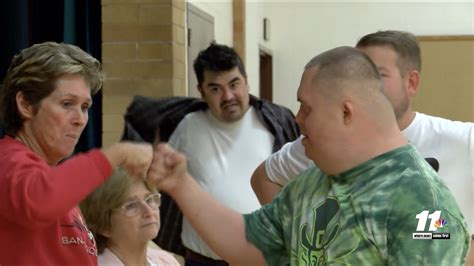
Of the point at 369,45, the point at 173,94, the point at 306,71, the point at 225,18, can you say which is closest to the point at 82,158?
the point at 306,71

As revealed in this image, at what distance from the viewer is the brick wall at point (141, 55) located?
14.0 ft

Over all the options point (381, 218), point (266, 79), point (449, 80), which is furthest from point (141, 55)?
point (449, 80)

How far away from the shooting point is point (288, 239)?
5.56ft

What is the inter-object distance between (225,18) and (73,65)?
15.4 ft

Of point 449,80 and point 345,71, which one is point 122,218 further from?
point 449,80

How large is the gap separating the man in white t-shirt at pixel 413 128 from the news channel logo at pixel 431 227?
2.59 ft

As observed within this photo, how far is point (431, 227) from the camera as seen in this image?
4.66 ft

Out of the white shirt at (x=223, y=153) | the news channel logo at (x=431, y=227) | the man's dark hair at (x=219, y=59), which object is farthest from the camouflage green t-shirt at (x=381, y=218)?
the man's dark hair at (x=219, y=59)

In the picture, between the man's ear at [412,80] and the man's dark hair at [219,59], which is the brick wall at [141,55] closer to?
the man's dark hair at [219,59]

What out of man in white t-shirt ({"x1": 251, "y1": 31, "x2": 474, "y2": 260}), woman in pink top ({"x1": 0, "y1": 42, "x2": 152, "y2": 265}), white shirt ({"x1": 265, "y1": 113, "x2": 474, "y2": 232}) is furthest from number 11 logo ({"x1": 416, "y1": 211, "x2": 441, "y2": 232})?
white shirt ({"x1": 265, "y1": 113, "x2": 474, "y2": 232})

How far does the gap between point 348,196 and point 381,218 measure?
3.7 inches

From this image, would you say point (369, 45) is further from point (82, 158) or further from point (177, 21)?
point (177, 21)

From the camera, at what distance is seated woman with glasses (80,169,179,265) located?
2.79 metres

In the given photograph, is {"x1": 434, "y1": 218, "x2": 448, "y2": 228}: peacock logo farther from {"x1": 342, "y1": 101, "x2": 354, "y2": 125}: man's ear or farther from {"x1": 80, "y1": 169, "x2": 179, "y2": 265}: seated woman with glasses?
{"x1": 80, "y1": 169, "x2": 179, "y2": 265}: seated woman with glasses
